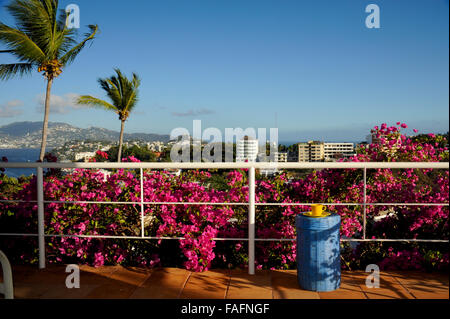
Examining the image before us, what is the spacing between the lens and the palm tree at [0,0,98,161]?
43.7 feet

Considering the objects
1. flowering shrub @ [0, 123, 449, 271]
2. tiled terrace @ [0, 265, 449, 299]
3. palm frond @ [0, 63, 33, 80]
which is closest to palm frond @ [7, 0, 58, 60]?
palm frond @ [0, 63, 33, 80]

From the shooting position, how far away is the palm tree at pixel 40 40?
43.7 ft

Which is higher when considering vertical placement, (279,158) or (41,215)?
(279,158)

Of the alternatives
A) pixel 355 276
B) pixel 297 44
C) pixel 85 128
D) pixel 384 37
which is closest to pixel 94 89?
pixel 85 128

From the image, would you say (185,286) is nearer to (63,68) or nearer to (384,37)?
(384,37)

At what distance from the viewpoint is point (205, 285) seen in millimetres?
3031

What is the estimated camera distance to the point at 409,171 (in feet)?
12.4

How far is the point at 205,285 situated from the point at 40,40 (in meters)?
14.1

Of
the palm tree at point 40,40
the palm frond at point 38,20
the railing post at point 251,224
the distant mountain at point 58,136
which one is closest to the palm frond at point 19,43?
the palm tree at point 40,40

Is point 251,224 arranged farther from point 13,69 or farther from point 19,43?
point 13,69

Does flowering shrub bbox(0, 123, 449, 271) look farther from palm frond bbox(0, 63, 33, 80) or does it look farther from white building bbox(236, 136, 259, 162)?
palm frond bbox(0, 63, 33, 80)

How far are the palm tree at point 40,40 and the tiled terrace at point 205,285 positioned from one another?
500 inches

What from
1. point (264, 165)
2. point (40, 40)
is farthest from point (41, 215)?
point (40, 40)
